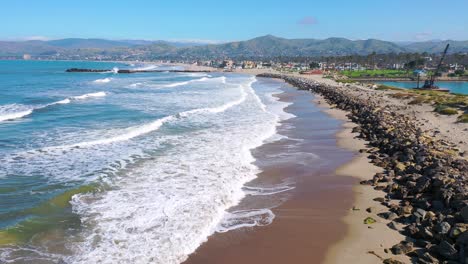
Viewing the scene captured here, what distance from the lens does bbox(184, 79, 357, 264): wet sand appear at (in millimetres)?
9250

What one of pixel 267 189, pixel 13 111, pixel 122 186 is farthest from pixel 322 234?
pixel 13 111

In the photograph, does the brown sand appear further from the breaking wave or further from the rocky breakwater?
the breaking wave

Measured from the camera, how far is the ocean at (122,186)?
965cm

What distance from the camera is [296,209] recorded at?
475 inches

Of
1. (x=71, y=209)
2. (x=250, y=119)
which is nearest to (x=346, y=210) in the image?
(x=71, y=209)

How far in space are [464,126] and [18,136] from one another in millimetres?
24598

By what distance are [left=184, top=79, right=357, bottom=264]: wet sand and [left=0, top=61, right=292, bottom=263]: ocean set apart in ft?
1.50

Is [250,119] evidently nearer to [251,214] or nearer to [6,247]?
[251,214]

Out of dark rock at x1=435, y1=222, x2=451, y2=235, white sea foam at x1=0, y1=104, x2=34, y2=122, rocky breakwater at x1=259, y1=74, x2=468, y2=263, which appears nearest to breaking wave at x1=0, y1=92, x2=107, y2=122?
white sea foam at x1=0, y1=104, x2=34, y2=122

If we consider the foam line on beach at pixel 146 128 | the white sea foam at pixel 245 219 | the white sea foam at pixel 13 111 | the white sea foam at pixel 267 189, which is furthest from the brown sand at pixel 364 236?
the white sea foam at pixel 13 111

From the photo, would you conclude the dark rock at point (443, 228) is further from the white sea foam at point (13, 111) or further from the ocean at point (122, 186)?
the white sea foam at point (13, 111)

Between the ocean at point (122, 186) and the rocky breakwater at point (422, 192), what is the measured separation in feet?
11.2

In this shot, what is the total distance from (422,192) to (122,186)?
9489mm

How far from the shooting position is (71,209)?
1185cm
